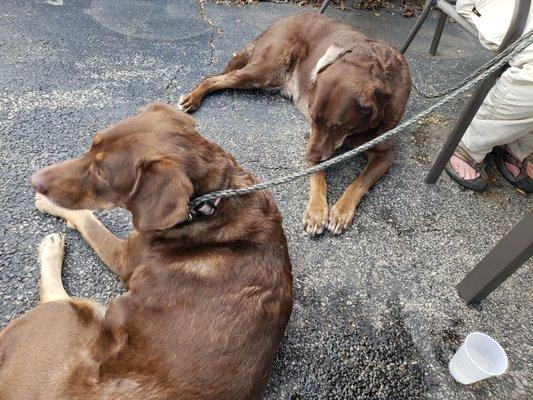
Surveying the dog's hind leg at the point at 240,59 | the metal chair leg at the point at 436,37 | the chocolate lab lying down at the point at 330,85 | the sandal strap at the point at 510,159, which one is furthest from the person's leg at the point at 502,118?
the dog's hind leg at the point at 240,59

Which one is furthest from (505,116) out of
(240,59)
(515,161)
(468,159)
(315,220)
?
(240,59)

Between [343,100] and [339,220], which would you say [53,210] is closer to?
[339,220]

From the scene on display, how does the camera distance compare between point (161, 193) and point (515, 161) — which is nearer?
point (161, 193)

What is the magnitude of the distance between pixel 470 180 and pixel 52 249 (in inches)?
125

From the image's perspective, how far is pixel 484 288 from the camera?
2.78 metres

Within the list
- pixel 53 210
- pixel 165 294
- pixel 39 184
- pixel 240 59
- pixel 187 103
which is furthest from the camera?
pixel 240 59

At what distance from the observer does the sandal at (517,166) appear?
12.4ft

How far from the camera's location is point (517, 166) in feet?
12.6

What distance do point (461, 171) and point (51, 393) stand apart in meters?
3.34

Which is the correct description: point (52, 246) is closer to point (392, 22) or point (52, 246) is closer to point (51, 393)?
point (51, 393)

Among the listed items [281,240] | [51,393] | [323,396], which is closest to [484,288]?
[323,396]

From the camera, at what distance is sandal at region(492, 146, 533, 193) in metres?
3.77

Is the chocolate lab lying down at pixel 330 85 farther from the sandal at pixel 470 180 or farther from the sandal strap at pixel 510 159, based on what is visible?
the sandal strap at pixel 510 159

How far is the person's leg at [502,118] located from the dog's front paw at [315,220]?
1.35 meters
